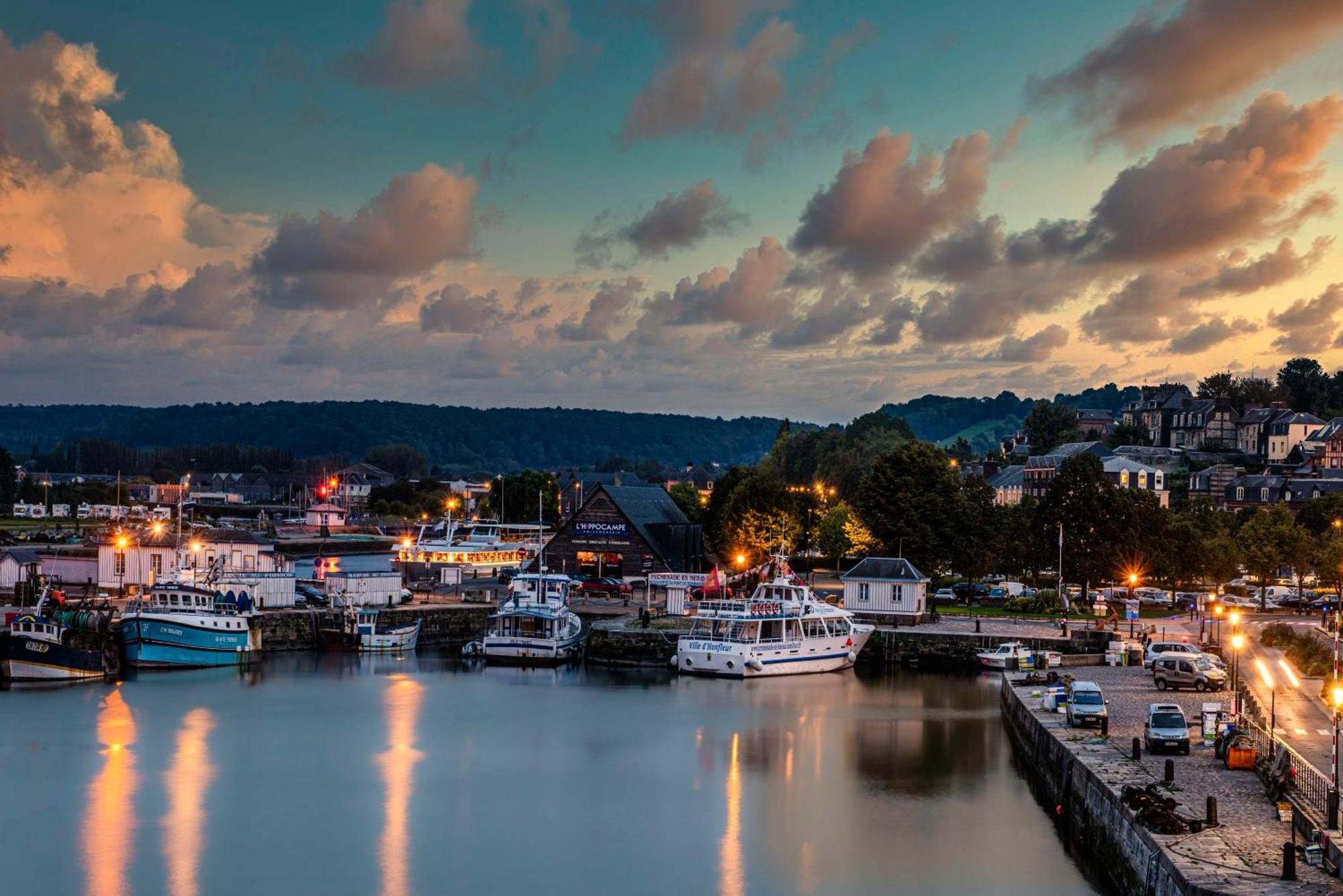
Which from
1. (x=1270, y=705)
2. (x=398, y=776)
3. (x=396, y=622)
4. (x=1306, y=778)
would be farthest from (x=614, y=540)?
(x=1306, y=778)

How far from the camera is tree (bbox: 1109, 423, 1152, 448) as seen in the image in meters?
153

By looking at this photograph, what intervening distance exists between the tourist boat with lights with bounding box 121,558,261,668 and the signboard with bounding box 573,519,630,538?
22.6 metres

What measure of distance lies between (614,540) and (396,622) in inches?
651

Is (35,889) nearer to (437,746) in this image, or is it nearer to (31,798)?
(31,798)

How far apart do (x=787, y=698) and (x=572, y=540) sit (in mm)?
27572

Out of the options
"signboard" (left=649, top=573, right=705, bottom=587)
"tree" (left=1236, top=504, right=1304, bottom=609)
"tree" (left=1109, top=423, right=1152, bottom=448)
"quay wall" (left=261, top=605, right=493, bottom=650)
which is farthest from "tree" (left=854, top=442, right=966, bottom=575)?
"tree" (left=1109, top=423, right=1152, bottom=448)

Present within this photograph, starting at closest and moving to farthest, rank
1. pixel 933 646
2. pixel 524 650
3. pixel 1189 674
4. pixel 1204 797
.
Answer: pixel 1204 797 < pixel 1189 674 < pixel 524 650 < pixel 933 646

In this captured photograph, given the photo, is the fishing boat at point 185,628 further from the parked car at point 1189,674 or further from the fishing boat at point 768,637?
the parked car at point 1189,674

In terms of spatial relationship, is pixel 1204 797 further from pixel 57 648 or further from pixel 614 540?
pixel 614 540

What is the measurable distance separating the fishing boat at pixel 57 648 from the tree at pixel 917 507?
127 feet

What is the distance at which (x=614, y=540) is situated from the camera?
237ft

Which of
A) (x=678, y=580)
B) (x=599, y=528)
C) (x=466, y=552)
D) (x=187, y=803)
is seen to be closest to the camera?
(x=187, y=803)

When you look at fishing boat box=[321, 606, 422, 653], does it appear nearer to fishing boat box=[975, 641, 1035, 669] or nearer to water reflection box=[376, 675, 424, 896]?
water reflection box=[376, 675, 424, 896]

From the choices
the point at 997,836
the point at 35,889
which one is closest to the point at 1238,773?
the point at 997,836
